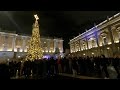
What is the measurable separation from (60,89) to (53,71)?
7566mm

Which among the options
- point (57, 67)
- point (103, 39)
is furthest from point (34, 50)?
point (103, 39)

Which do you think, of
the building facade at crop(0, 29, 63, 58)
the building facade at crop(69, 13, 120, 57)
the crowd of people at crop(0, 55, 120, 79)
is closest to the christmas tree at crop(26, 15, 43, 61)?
the crowd of people at crop(0, 55, 120, 79)

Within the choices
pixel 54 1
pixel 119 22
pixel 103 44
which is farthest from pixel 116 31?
pixel 54 1

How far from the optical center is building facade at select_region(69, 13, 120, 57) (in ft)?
84.8

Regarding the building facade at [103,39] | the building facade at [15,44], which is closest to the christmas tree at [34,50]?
the building facade at [103,39]

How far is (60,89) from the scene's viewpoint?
144 inches

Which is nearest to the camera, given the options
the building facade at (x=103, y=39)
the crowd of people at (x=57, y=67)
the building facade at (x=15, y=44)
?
the crowd of people at (x=57, y=67)

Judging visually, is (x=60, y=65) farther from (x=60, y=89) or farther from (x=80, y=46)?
(x=80, y=46)

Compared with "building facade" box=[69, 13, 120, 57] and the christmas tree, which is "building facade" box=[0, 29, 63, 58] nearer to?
"building facade" box=[69, 13, 120, 57]

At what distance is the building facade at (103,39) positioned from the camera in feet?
84.8

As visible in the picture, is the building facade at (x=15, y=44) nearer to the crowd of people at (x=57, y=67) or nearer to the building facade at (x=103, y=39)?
the building facade at (x=103, y=39)

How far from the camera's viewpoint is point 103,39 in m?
30.1

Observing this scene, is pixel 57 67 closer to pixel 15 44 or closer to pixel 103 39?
pixel 103 39

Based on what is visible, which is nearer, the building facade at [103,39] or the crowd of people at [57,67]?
the crowd of people at [57,67]
